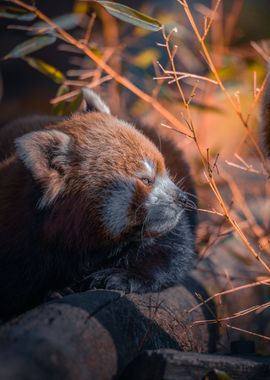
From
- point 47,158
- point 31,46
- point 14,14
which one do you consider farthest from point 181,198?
point 14,14

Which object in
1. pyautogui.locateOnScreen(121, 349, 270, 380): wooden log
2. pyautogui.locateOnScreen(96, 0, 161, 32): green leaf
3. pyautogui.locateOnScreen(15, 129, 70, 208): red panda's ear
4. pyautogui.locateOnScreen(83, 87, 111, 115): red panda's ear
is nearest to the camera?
pyautogui.locateOnScreen(121, 349, 270, 380): wooden log

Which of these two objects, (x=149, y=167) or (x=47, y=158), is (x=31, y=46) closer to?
(x=47, y=158)

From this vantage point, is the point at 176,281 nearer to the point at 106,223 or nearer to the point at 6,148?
the point at 106,223

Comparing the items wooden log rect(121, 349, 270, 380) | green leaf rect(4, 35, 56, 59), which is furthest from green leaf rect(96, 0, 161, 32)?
wooden log rect(121, 349, 270, 380)

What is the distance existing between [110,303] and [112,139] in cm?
94

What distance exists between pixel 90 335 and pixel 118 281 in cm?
89

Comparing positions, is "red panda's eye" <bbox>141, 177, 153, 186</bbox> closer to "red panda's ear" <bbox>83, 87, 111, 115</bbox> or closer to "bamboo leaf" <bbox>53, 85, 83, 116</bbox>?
"red panda's ear" <bbox>83, 87, 111, 115</bbox>

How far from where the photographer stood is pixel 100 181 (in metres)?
2.86

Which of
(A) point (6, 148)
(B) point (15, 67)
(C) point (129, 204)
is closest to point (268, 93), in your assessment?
(C) point (129, 204)

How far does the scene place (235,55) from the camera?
4797mm

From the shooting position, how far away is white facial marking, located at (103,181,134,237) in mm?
2820

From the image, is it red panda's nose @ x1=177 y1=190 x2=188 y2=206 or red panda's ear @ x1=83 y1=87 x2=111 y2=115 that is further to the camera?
red panda's ear @ x1=83 y1=87 x2=111 y2=115

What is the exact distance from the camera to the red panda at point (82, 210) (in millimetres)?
2748

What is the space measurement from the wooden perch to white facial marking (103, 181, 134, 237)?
13.9 inches
